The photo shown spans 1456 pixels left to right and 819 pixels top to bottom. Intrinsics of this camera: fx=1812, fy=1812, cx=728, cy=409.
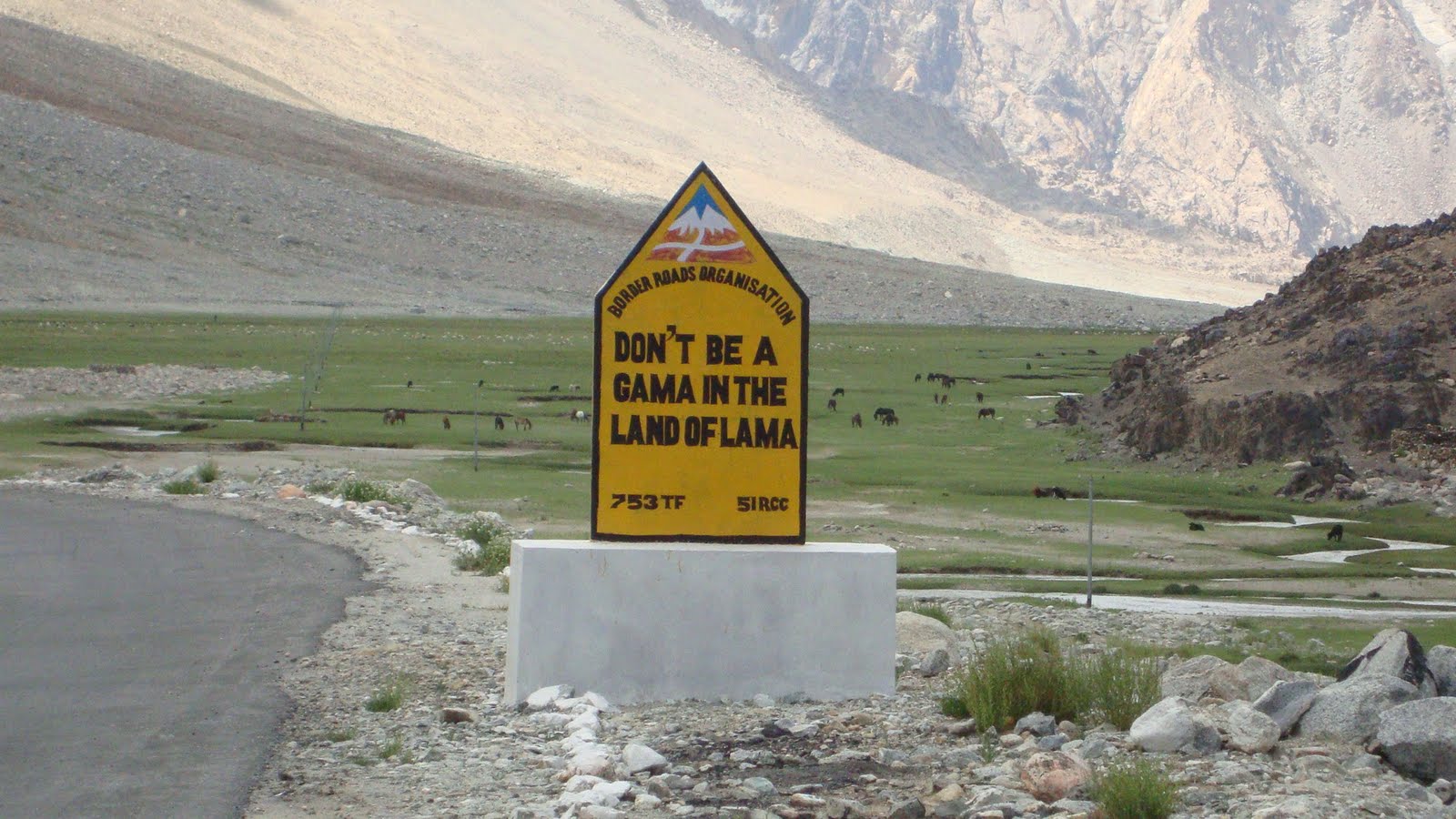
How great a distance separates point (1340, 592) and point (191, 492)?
15.8m

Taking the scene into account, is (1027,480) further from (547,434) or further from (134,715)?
(134,715)

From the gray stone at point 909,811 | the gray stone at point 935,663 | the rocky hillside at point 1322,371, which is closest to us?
the gray stone at point 909,811

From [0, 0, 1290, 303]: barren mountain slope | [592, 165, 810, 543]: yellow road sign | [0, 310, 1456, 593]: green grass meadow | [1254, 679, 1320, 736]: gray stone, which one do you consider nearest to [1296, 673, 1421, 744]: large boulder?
[1254, 679, 1320, 736]: gray stone

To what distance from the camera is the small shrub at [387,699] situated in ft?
35.5

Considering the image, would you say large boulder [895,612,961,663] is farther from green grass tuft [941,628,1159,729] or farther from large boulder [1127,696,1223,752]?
large boulder [1127,696,1223,752]

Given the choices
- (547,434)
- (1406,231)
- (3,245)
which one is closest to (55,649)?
(547,434)

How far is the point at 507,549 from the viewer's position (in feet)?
62.6

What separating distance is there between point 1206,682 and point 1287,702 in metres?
1.47

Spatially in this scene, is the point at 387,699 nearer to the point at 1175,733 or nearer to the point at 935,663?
the point at 935,663

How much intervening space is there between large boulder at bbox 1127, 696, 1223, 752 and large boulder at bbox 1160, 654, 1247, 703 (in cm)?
137

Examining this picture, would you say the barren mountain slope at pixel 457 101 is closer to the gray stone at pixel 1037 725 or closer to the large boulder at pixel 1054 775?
the gray stone at pixel 1037 725

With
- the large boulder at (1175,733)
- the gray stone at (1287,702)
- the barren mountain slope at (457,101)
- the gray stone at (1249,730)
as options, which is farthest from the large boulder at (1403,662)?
the barren mountain slope at (457,101)

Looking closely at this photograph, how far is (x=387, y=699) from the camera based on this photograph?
10.8 m

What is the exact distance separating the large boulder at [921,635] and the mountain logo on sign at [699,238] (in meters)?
3.87
